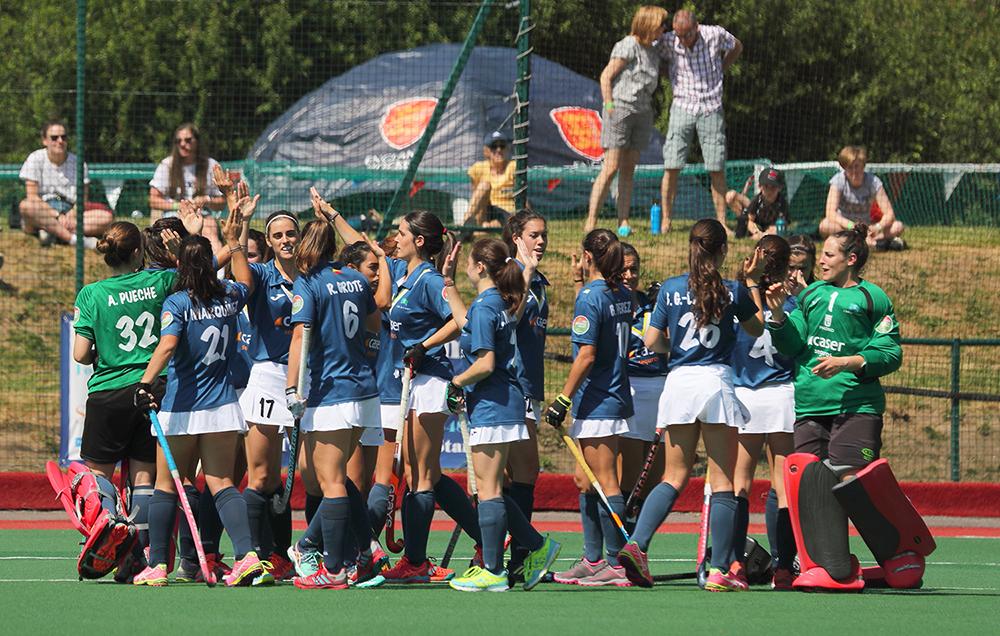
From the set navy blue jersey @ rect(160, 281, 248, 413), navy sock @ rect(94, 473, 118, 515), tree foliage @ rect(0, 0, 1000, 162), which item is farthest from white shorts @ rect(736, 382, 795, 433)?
tree foliage @ rect(0, 0, 1000, 162)

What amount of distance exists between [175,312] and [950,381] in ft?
28.8

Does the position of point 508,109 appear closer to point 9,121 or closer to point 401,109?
point 401,109

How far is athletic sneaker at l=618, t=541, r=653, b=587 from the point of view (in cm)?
833

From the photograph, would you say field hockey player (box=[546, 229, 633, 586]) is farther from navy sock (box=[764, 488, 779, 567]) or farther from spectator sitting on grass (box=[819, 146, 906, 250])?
spectator sitting on grass (box=[819, 146, 906, 250])

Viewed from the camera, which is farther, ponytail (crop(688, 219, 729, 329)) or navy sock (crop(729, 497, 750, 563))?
navy sock (crop(729, 497, 750, 563))

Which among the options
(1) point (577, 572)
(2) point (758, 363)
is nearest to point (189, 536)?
(1) point (577, 572)

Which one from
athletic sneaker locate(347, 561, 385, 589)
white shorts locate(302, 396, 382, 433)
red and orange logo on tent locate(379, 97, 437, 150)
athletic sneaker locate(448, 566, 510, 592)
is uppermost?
red and orange logo on tent locate(379, 97, 437, 150)

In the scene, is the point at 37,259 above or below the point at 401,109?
below

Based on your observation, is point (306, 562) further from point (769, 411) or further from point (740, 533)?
point (769, 411)

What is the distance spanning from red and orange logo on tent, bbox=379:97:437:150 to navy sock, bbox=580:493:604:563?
6.14 m

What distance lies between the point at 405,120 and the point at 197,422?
8955 mm

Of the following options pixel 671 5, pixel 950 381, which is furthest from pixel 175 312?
pixel 671 5

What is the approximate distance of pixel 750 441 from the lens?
9.30 meters

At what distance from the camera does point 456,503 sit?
8695 mm
